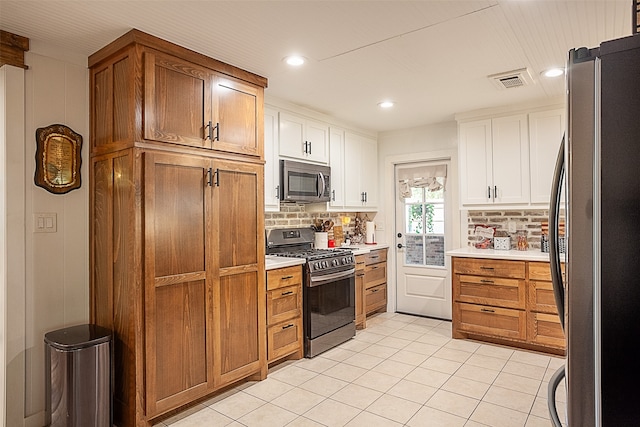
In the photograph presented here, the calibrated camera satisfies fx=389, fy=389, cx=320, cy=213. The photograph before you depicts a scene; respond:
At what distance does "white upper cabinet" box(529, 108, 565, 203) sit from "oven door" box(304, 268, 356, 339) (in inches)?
81.2

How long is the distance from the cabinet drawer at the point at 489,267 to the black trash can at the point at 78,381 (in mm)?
3219

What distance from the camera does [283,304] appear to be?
11.1 feet

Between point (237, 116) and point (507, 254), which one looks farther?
point (507, 254)

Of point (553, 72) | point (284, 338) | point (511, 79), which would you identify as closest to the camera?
point (553, 72)

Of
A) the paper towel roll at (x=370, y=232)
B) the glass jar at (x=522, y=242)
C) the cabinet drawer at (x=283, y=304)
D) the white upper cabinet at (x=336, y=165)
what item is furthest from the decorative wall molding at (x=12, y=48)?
the glass jar at (x=522, y=242)

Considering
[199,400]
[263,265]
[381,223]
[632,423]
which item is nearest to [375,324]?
[381,223]

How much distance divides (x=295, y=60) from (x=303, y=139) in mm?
1284

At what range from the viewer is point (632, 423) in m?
0.84

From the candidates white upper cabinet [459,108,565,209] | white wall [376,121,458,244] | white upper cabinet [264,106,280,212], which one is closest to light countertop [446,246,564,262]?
Result: white upper cabinet [459,108,565,209]

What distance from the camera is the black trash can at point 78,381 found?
218 cm

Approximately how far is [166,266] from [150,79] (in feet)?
3.84

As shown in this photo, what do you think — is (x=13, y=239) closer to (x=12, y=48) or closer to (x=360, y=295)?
(x=12, y=48)

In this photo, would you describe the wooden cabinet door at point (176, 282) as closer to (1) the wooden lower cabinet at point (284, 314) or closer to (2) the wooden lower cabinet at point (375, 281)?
(1) the wooden lower cabinet at point (284, 314)

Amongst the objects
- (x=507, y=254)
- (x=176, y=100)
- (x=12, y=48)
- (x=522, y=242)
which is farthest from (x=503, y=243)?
(x=12, y=48)
